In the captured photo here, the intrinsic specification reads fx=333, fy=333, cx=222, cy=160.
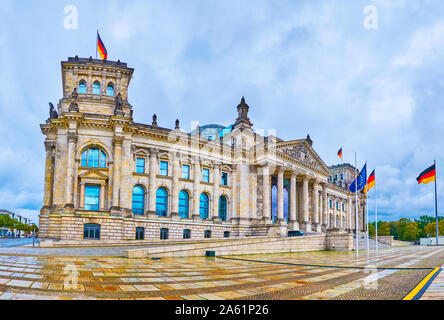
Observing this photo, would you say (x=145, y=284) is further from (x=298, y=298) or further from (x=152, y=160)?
(x=152, y=160)

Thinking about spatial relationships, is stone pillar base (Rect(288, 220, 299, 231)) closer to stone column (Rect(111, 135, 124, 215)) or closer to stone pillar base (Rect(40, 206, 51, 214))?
stone column (Rect(111, 135, 124, 215))

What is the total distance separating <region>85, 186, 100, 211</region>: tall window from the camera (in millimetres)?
42031

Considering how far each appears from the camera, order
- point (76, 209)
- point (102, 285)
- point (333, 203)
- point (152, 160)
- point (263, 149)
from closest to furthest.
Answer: point (102, 285) < point (76, 209) < point (152, 160) < point (263, 149) < point (333, 203)

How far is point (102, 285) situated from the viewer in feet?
34.4

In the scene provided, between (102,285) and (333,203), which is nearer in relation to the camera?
(102,285)

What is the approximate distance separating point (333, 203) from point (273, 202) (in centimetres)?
3238

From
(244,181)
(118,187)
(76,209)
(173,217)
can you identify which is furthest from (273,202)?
(76,209)

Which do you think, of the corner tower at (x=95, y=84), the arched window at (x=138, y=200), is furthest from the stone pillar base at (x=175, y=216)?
the corner tower at (x=95, y=84)

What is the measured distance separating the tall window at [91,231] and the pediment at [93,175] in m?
5.91

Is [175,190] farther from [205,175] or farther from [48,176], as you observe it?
[48,176]

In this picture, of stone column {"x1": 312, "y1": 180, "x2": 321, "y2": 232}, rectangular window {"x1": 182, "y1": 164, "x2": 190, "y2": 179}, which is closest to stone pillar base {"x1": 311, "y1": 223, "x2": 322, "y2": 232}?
stone column {"x1": 312, "y1": 180, "x2": 321, "y2": 232}

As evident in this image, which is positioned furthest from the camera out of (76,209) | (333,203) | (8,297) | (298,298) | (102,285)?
(333,203)

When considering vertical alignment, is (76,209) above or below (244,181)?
below

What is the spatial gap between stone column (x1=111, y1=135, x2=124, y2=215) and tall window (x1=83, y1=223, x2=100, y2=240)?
8.32 ft
